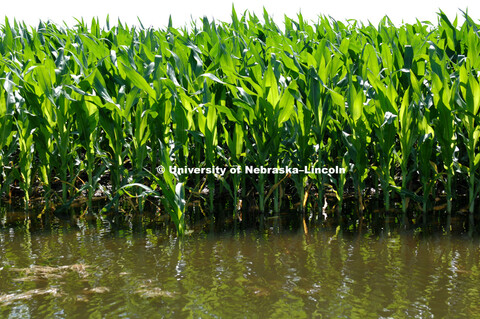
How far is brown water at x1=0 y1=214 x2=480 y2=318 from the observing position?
2.28m

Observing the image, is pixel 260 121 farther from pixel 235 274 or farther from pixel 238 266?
pixel 235 274

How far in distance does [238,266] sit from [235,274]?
0.43 ft

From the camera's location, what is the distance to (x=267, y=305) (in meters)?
2.30

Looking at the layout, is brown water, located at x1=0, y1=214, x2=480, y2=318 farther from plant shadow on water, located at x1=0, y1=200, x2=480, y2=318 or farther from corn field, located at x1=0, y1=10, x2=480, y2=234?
corn field, located at x1=0, y1=10, x2=480, y2=234

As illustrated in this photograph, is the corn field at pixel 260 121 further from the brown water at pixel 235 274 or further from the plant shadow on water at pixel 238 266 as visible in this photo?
the brown water at pixel 235 274

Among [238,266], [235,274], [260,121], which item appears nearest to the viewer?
[235,274]

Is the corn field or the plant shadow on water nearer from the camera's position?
the plant shadow on water

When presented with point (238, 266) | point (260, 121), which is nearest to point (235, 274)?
point (238, 266)

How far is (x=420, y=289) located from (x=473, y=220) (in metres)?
1.52

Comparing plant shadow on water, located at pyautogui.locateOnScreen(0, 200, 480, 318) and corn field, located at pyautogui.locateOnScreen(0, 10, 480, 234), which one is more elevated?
corn field, located at pyautogui.locateOnScreen(0, 10, 480, 234)

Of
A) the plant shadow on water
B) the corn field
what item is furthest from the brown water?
the corn field

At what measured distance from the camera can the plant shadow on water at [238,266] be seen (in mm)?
2305

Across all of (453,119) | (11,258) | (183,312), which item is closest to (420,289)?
(183,312)

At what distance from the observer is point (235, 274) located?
2699 mm
